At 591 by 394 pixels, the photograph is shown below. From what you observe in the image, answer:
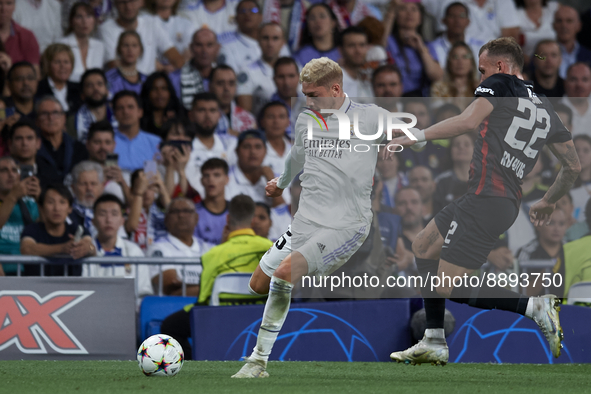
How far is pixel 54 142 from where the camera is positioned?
8523 millimetres

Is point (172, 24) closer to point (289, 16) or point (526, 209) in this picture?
point (289, 16)

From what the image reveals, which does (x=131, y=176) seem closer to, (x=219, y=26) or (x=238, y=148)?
(x=238, y=148)

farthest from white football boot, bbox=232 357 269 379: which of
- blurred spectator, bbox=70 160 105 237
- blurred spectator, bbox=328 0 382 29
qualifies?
blurred spectator, bbox=328 0 382 29

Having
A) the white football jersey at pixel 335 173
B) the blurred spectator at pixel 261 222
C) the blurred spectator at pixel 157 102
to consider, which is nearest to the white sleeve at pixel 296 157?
the white football jersey at pixel 335 173

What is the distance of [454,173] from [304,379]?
Result: 2.07 meters

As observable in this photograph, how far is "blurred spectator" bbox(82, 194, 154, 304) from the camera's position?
7.58m

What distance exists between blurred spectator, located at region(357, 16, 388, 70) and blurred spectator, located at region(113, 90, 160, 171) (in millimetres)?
2906

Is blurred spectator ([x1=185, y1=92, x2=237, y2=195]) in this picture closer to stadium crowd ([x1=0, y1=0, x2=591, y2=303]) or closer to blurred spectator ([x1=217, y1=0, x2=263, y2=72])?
stadium crowd ([x1=0, y1=0, x2=591, y2=303])

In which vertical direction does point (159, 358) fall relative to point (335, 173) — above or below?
below

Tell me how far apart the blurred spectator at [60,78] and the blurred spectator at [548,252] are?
5373 millimetres

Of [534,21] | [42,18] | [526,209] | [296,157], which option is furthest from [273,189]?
[534,21]

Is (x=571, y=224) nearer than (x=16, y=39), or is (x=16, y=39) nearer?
(x=571, y=224)

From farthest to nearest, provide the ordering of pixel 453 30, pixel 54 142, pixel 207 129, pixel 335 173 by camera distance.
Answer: pixel 453 30
pixel 207 129
pixel 54 142
pixel 335 173

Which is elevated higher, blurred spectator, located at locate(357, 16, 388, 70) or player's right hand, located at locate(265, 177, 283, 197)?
blurred spectator, located at locate(357, 16, 388, 70)
